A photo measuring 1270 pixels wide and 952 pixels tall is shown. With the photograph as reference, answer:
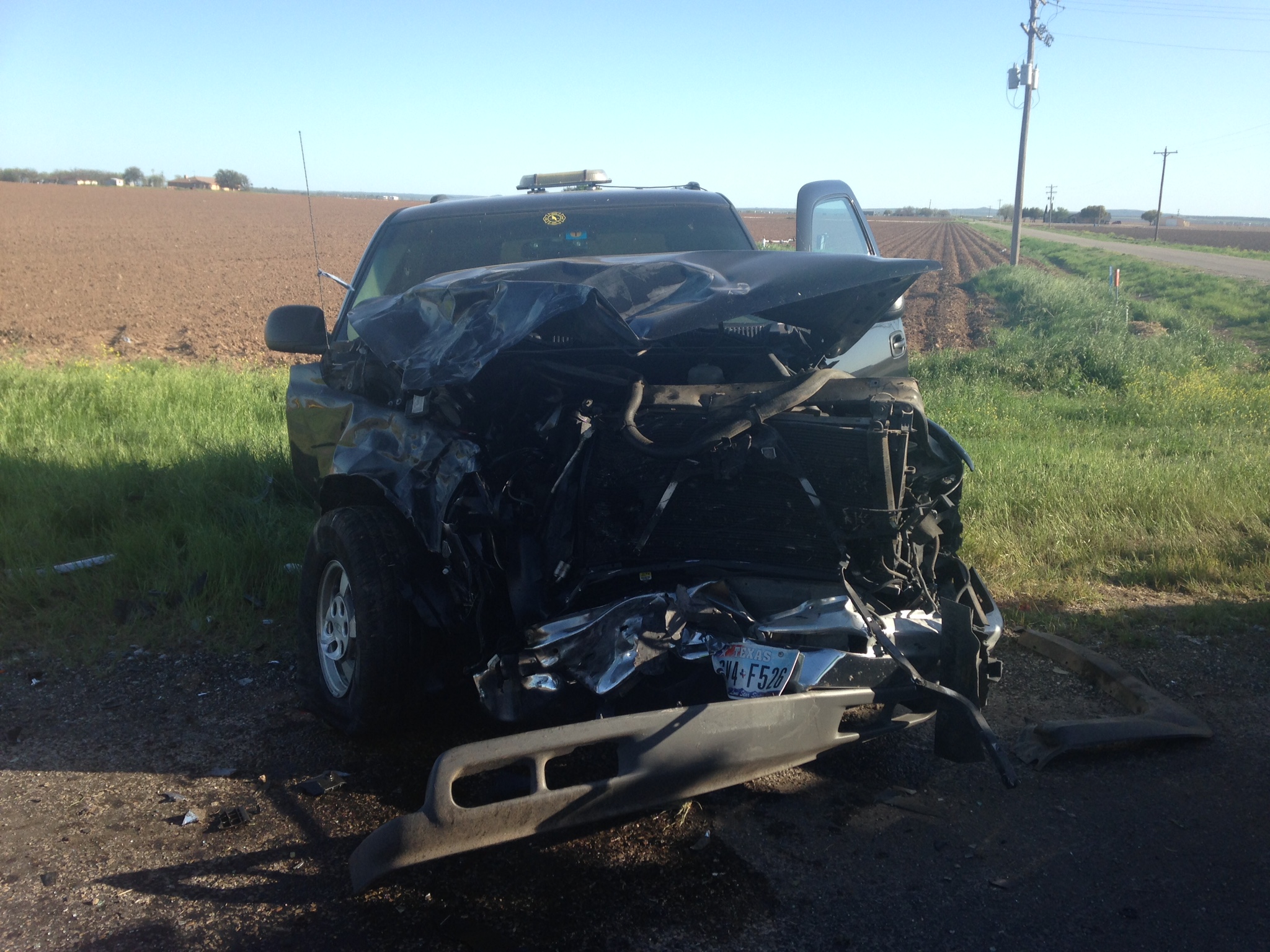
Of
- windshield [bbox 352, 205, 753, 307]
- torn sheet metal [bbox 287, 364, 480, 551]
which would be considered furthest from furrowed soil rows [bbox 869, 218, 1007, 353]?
torn sheet metal [bbox 287, 364, 480, 551]

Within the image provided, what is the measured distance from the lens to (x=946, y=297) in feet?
82.9

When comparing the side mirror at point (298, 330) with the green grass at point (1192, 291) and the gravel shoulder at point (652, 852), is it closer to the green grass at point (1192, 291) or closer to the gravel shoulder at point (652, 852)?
the gravel shoulder at point (652, 852)

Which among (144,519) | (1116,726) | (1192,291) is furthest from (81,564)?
→ (1192,291)

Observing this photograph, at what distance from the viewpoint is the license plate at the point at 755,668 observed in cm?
264

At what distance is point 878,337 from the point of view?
17.2 ft

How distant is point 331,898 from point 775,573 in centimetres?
156

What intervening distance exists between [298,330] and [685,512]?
2.23m

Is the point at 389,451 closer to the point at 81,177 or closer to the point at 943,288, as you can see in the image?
the point at 943,288

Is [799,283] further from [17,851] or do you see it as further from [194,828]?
[17,851]

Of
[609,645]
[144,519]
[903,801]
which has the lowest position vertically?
[903,801]

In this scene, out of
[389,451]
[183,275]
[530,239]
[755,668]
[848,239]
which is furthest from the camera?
[183,275]

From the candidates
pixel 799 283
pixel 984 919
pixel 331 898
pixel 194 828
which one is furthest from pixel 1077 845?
pixel 194 828

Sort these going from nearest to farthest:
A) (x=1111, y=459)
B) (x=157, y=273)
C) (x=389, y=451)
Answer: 1. (x=389, y=451)
2. (x=1111, y=459)
3. (x=157, y=273)

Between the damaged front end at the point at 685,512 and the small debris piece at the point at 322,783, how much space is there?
566 mm
